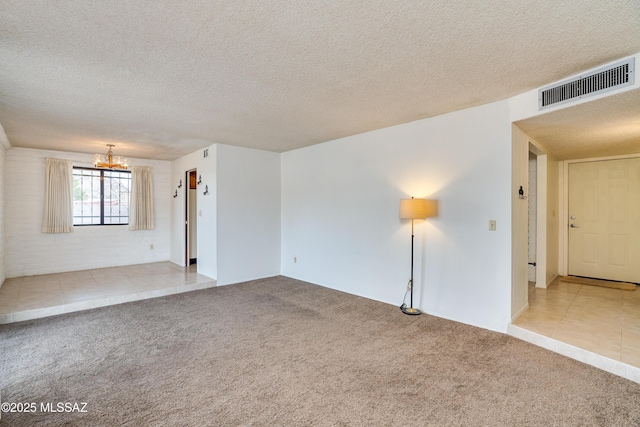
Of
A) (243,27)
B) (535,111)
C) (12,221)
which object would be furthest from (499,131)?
(12,221)

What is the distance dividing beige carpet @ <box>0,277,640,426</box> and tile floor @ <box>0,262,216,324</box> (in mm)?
246

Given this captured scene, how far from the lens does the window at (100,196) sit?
630 cm

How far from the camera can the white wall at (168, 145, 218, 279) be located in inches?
213

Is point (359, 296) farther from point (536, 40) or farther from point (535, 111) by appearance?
point (536, 40)

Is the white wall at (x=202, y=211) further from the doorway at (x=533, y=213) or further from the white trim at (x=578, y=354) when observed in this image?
the doorway at (x=533, y=213)

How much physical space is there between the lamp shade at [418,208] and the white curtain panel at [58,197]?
6.54 meters

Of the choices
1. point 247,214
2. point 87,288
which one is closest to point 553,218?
point 247,214

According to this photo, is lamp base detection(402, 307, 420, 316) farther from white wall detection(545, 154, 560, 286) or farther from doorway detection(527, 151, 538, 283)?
white wall detection(545, 154, 560, 286)

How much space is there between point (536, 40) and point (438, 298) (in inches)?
114

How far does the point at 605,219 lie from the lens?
5195 mm

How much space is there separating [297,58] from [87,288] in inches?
196

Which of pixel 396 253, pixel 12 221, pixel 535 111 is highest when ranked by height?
pixel 535 111

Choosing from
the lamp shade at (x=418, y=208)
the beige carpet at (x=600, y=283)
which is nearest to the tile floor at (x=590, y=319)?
the beige carpet at (x=600, y=283)

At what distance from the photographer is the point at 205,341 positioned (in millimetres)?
3113
